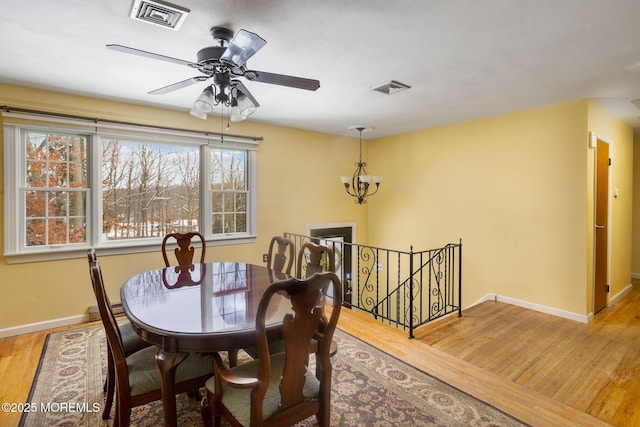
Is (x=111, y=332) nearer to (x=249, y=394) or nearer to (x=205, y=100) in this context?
(x=249, y=394)

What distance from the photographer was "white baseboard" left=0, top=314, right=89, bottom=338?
3.08 metres

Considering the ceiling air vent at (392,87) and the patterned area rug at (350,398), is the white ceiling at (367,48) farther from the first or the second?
the patterned area rug at (350,398)

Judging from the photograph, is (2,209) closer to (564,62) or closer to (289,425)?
(289,425)

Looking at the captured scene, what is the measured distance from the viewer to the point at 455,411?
6.56 ft

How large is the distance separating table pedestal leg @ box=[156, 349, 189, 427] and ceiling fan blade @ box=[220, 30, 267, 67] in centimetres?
158

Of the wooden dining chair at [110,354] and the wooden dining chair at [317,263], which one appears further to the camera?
the wooden dining chair at [317,263]

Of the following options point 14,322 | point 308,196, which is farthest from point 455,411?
point 14,322

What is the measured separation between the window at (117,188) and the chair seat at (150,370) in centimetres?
224

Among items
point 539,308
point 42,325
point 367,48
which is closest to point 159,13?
point 367,48

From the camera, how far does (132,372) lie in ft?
5.39

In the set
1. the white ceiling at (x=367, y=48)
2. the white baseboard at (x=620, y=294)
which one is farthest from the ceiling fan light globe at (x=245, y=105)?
the white baseboard at (x=620, y=294)

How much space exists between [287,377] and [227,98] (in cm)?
171

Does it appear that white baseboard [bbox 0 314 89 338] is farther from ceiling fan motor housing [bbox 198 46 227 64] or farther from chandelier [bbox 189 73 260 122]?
ceiling fan motor housing [bbox 198 46 227 64]

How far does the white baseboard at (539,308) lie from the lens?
3.44 m
